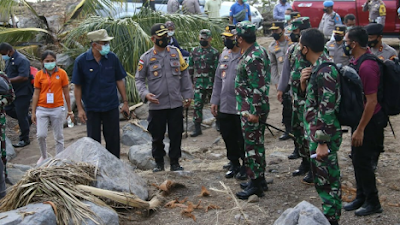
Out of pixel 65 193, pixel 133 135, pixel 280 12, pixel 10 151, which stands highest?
pixel 280 12

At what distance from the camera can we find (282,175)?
6.25 meters

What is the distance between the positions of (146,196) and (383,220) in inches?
98.0

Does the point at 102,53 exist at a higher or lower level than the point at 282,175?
higher

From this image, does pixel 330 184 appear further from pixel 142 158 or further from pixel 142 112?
pixel 142 112

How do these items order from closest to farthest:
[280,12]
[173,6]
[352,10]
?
1. [173,6]
2. [352,10]
3. [280,12]

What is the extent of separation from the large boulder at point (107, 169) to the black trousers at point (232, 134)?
125cm

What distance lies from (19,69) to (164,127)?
354cm

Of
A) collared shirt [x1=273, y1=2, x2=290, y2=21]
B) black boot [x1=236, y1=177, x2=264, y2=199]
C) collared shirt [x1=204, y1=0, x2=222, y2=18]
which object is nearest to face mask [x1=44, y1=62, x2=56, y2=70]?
black boot [x1=236, y1=177, x2=264, y2=199]

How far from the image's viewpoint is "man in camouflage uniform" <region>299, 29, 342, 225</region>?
388 centimetres

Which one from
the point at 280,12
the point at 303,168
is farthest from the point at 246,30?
the point at 280,12

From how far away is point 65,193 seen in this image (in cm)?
451

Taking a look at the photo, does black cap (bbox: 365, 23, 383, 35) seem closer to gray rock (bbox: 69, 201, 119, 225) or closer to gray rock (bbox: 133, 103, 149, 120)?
gray rock (bbox: 69, 201, 119, 225)

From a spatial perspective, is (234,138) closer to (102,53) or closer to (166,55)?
(166,55)

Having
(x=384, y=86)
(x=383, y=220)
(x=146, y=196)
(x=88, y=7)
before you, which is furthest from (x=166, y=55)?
(x=88, y=7)
